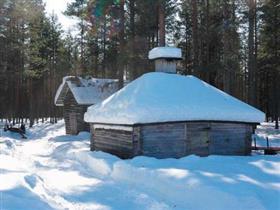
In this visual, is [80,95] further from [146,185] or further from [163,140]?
[146,185]

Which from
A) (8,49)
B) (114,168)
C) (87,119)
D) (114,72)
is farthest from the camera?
(114,72)

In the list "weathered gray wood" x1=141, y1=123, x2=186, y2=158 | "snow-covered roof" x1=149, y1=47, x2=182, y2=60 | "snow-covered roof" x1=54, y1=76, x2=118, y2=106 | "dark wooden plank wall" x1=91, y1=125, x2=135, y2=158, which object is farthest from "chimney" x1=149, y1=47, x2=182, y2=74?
"snow-covered roof" x1=54, y1=76, x2=118, y2=106

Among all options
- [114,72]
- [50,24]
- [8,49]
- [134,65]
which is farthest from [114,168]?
[50,24]

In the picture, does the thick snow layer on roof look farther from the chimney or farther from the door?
the door

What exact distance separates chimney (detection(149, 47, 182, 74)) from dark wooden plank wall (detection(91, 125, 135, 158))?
4429mm

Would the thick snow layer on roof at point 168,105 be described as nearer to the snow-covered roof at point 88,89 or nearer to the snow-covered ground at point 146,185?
the snow-covered ground at point 146,185

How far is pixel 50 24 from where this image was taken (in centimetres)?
5397

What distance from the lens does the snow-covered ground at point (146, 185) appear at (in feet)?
31.8

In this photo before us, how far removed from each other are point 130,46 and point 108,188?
16.7 meters

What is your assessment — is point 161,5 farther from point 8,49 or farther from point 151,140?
point 8,49

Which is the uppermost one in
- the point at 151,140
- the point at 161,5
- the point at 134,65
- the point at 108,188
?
the point at 161,5

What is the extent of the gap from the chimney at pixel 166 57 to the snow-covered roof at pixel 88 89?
11.3 meters

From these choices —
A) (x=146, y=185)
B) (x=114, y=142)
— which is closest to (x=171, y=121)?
(x=114, y=142)

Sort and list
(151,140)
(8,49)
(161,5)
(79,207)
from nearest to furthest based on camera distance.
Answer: (79,207)
(151,140)
(161,5)
(8,49)
